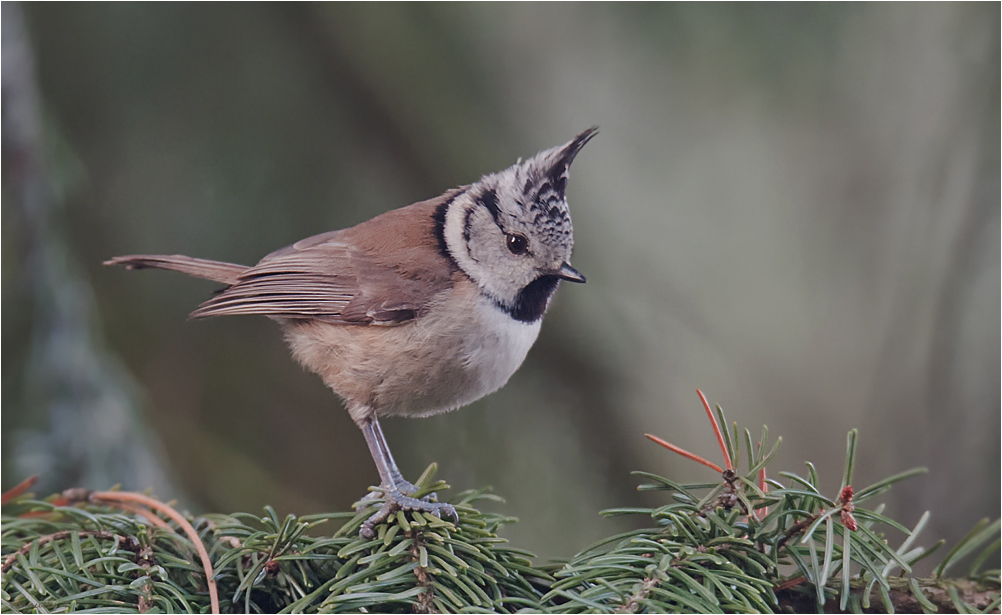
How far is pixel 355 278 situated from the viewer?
1.48 metres

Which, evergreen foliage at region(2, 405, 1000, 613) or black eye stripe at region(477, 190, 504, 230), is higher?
black eye stripe at region(477, 190, 504, 230)

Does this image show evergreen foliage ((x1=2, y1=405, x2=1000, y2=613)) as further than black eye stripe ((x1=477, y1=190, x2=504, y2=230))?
No

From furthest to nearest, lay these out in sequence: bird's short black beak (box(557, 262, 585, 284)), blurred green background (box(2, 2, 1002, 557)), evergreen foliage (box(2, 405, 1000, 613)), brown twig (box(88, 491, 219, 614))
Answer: blurred green background (box(2, 2, 1002, 557)) → bird's short black beak (box(557, 262, 585, 284)) → brown twig (box(88, 491, 219, 614)) → evergreen foliage (box(2, 405, 1000, 613))

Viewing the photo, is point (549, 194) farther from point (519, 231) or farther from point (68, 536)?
point (68, 536)

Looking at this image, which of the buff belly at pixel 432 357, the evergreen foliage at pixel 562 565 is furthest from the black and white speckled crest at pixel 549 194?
the evergreen foliage at pixel 562 565

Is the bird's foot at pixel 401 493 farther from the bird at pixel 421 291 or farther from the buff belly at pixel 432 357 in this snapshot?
the buff belly at pixel 432 357

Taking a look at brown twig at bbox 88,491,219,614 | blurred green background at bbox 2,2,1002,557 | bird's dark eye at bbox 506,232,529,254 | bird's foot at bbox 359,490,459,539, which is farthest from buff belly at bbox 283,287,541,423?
blurred green background at bbox 2,2,1002,557

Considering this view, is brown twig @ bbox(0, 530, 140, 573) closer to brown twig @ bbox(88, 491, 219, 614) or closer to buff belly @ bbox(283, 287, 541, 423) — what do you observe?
brown twig @ bbox(88, 491, 219, 614)

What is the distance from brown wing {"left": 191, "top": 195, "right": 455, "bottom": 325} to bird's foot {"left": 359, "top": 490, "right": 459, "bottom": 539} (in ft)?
1.33

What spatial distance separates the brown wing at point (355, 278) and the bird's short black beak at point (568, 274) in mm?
223

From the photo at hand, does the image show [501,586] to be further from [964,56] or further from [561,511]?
[964,56]

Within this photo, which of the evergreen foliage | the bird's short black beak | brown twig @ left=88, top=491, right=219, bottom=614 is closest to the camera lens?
the evergreen foliage

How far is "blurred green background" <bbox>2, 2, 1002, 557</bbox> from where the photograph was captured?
1876mm

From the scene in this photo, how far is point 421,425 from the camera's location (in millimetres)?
2127
